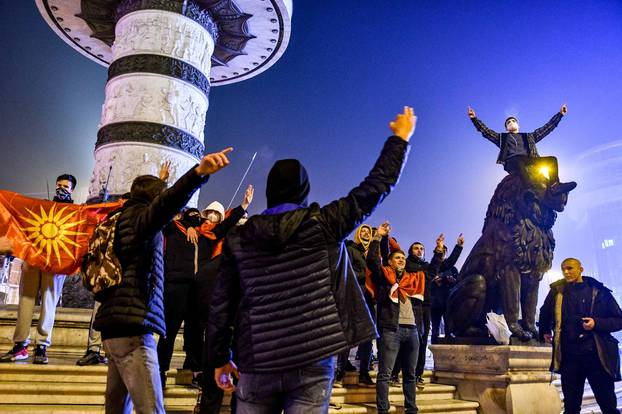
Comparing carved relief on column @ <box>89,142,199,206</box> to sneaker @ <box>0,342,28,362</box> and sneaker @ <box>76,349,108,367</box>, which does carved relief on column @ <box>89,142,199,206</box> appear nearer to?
sneaker @ <box>0,342,28,362</box>

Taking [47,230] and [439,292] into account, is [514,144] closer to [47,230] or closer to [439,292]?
[439,292]

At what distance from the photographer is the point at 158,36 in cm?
803

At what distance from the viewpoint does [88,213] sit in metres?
4.72

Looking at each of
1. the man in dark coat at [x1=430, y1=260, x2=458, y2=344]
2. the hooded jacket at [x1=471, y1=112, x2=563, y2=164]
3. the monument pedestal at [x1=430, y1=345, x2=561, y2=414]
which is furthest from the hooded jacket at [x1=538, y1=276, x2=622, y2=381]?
the hooded jacket at [x1=471, y1=112, x2=563, y2=164]

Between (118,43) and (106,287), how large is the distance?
24.7ft

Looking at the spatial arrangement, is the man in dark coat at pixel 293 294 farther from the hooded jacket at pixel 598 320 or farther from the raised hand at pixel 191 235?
the hooded jacket at pixel 598 320

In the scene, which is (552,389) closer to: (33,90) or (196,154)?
(196,154)

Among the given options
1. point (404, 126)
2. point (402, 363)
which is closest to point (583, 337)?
point (402, 363)

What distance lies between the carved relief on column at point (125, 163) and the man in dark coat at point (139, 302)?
→ 5685 millimetres

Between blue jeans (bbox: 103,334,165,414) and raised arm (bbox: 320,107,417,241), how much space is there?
1061mm

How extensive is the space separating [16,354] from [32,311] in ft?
1.27

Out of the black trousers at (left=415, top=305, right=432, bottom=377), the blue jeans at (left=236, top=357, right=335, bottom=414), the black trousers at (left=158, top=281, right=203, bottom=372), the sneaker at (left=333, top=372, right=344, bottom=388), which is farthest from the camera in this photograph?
the black trousers at (left=415, top=305, right=432, bottom=377)

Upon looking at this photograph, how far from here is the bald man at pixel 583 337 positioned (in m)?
3.95

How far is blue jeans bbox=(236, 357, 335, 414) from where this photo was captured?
151 cm
